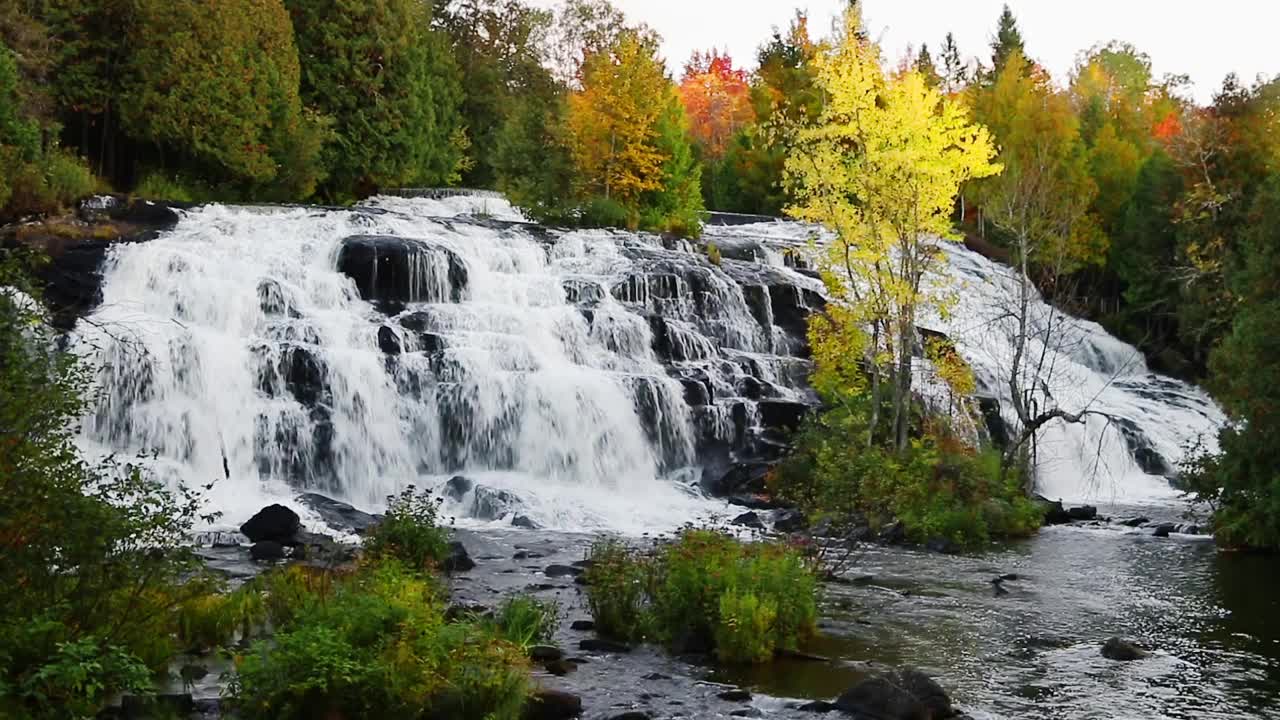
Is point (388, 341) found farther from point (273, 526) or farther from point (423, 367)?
point (273, 526)

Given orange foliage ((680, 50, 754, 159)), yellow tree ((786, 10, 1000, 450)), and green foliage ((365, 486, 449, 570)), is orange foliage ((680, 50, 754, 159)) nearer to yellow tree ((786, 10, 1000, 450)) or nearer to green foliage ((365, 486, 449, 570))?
yellow tree ((786, 10, 1000, 450))

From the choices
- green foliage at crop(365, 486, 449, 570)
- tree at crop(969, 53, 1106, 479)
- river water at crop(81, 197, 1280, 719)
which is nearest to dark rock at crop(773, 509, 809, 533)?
river water at crop(81, 197, 1280, 719)

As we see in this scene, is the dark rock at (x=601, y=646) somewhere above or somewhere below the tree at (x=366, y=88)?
below

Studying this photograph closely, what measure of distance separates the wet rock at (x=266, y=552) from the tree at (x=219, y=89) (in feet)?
70.5

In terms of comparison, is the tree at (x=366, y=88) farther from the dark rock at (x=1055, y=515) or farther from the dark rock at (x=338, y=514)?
the dark rock at (x=1055, y=515)

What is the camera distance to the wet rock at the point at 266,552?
49.3 feet

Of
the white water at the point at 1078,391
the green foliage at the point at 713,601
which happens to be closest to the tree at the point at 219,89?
the white water at the point at 1078,391

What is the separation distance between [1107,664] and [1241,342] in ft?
31.8

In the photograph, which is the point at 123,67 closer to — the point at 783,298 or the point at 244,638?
the point at 783,298

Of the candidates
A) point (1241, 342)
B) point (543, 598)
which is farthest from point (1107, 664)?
point (1241, 342)

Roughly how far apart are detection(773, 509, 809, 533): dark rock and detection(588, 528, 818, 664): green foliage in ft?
24.5

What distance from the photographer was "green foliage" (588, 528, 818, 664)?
36.5 ft

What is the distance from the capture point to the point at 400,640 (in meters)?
8.38

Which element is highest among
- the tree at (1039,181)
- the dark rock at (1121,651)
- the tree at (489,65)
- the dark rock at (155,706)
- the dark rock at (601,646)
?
the tree at (489,65)
